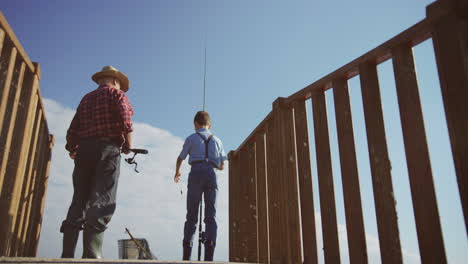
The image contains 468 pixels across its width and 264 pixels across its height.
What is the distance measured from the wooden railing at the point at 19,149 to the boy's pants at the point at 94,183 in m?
0.46

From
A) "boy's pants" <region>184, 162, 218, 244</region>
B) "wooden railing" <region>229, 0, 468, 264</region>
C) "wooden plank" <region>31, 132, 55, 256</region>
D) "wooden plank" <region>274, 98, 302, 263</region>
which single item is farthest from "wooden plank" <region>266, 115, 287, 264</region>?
"wooden plank" <region>31, 132, 55, 256</region>

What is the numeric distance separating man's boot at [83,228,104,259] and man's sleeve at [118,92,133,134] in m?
0.90

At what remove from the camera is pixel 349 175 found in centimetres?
221

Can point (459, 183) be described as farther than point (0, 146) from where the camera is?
No

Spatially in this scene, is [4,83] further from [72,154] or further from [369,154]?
[369,154]

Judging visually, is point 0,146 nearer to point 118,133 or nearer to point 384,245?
point 118,133

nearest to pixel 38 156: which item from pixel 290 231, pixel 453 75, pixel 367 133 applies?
pixel 290 231

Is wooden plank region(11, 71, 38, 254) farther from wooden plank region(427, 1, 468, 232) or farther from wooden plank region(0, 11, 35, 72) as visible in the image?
wooden plank region(427, 1, 468, 232)

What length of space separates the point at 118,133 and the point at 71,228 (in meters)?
0.88

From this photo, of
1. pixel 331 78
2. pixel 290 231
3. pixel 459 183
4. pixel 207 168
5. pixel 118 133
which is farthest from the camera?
pixel 207 168

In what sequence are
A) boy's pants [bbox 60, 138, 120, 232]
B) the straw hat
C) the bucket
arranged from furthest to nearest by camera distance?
the bucket
the straw hat
boy's pants [bbox 60, 138, 120, 232]

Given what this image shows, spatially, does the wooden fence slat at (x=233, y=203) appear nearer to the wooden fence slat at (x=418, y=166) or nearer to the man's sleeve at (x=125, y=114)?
the man's sleeve at (x=125, y=114)

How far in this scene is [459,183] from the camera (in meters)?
1.53

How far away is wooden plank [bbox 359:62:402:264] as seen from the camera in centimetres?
184
